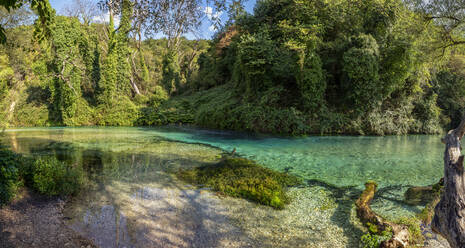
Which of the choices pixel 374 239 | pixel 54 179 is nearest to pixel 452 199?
pixel 374 239

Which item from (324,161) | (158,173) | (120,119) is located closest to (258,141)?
(324,161)

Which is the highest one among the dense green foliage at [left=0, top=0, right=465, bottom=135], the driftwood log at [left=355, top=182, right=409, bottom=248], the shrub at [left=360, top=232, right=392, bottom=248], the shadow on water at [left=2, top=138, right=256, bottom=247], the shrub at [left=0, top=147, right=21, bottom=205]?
the dense green foliage at [left=0, top=0, right=465, bottom=135]

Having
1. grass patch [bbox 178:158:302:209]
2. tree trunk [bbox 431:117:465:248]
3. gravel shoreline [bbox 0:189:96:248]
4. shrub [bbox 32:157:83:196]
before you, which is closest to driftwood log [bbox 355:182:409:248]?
tree trunk [bbox 431:117:465:248]

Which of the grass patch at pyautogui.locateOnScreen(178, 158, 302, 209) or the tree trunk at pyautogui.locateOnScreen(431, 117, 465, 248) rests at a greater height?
the tree trunk at pyautogui.locateOnScreen(431, 117, 465, 248)

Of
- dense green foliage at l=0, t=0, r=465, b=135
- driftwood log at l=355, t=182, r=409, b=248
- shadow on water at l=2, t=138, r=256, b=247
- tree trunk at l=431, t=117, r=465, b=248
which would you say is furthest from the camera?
dense green foliage at l=0, t=0, r=465, b=135

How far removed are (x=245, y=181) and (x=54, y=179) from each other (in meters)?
3.93

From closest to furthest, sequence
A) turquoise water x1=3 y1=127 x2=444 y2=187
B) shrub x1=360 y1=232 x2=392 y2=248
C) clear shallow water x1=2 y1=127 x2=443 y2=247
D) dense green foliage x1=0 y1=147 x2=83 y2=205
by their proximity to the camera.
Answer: shrub x1=360 y1=232 x2=392 y2=248 → clear shallow water x1=2 y1=127 x2=443 y2=247 → dense green foliage x1=0 y1=147 x2=83 y2=205 → turquoise water x1=3 y1=127 x2=444 y2=187

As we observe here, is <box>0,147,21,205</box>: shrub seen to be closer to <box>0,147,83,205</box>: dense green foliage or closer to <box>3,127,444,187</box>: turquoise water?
<box>0,147,83,205</box>: dense green foliage

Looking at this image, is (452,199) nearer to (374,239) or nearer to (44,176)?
(374,239)

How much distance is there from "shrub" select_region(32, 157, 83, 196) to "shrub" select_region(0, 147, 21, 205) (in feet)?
1.34

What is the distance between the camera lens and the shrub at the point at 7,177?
3.90 meters

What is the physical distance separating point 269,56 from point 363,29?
5780mm

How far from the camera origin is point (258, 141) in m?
12.4

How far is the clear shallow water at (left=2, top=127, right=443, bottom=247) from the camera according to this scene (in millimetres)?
3541
